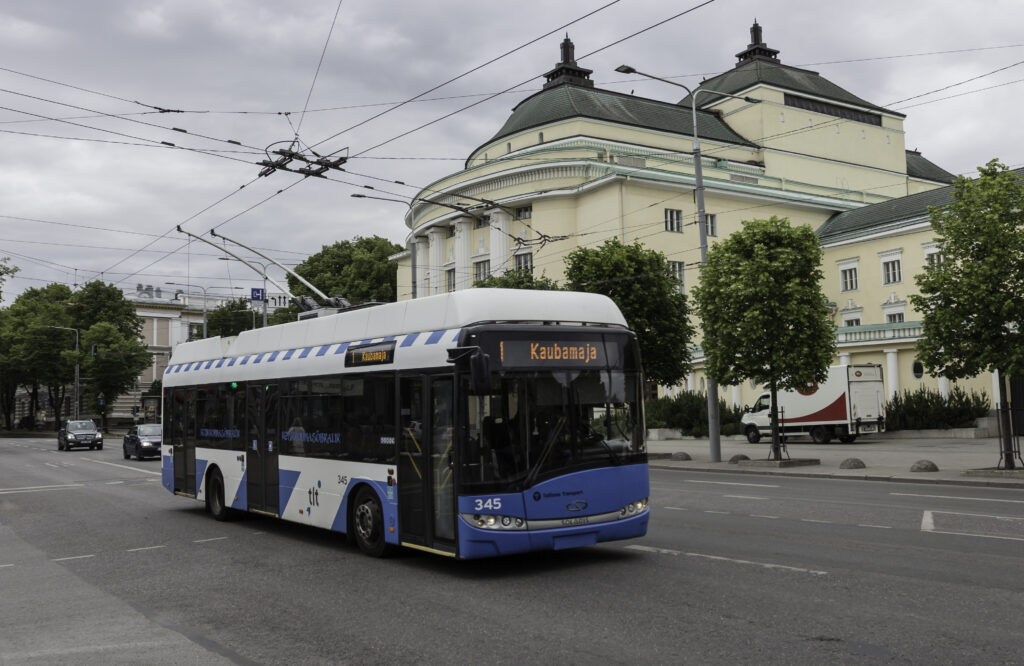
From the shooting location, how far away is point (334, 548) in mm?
11531

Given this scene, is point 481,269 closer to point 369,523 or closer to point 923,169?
point 923,169

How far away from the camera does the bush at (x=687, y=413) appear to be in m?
45.3

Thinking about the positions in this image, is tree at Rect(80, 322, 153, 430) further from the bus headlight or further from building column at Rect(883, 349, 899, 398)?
the bus headlight

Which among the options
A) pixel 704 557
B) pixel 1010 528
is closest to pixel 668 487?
pixel 1010 528

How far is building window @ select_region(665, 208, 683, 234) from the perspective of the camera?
61.0 meters

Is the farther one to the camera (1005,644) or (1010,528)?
(1010,528)

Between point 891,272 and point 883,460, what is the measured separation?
31320mm

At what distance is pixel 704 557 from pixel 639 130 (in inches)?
2388

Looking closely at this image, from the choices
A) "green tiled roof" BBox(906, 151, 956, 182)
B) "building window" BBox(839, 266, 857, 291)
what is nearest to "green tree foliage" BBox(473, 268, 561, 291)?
"building window" BBox(839, 266, 857, 291)

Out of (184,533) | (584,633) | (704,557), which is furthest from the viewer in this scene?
(184,533)

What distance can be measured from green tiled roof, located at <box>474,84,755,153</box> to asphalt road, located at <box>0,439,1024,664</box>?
5549cm

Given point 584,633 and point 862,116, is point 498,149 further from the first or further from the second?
point 584,633

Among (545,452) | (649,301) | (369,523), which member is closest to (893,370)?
(649,301)

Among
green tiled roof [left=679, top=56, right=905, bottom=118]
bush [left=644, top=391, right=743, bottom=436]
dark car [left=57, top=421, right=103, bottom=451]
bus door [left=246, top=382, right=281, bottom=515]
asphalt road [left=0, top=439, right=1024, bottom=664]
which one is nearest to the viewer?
asphalt road [left=0, top=439, right=1024, bottom=664]
